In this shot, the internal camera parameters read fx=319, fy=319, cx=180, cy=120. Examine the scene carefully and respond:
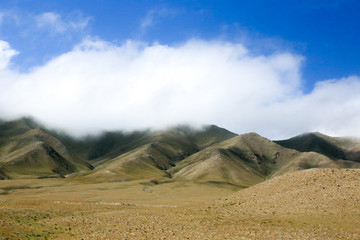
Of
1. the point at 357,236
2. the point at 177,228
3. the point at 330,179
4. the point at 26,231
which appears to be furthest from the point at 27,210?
the point at 330,179

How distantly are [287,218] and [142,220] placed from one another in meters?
18.2

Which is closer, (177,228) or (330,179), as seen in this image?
(177,228)

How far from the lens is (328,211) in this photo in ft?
141

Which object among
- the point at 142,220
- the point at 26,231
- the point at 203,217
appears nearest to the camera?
the point at 26,231

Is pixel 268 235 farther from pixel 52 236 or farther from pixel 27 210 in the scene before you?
pixel 27 210

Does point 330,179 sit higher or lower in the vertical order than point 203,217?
higher

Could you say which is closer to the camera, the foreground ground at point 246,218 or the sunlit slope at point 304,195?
the foreground ground at point 246,218

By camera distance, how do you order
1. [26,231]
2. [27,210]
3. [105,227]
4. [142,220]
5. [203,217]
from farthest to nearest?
[27,210]
[203,217]
[142,220]
[105,227]
[26,231]

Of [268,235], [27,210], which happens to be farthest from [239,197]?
[27,210]

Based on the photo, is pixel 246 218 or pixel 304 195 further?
pixel 304 195

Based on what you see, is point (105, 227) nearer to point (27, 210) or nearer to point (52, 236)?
point (52, 236)

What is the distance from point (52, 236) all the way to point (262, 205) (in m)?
30.6

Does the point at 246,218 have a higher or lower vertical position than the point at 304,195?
lower

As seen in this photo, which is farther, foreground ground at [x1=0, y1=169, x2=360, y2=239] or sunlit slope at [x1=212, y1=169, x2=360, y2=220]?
sunlit slope at [x1=212, y1=169, x2=360, y2=220]
